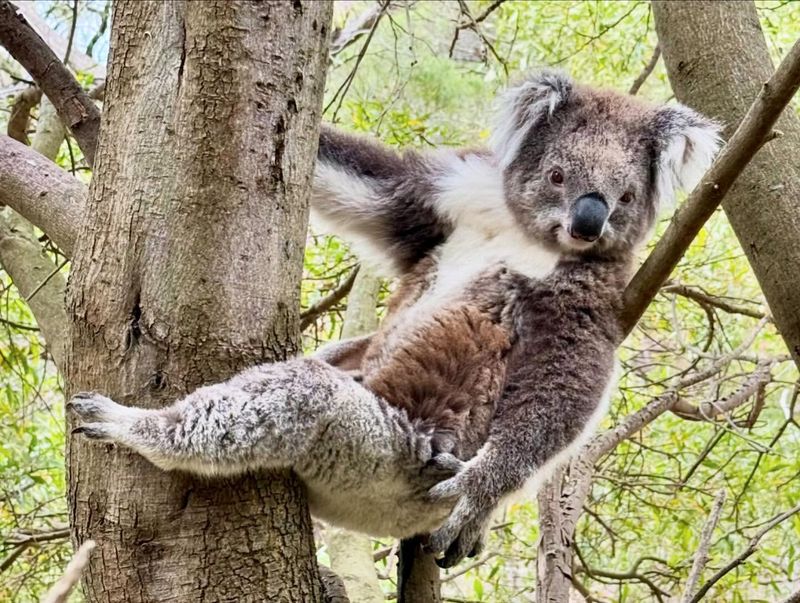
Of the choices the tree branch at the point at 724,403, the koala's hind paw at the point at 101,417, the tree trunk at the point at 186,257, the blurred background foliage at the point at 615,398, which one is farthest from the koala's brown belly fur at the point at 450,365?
the tree branch at the point at 724,403

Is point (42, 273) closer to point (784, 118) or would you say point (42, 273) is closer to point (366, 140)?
point (366, 140)

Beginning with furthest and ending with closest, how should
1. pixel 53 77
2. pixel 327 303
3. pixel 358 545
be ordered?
pixel 327 303
pixel 358 545
pixel 53 77

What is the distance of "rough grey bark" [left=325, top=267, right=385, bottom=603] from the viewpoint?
2867 millimetres

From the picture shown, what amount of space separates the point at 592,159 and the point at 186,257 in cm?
136

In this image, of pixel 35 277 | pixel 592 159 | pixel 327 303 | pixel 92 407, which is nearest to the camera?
pixel 92 407

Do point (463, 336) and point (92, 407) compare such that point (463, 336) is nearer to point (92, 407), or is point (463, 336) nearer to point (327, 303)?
point (92, 407)

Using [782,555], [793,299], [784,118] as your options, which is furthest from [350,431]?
[782,555]

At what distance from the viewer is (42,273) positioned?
2943 millimetres

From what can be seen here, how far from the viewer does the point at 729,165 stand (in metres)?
1.81

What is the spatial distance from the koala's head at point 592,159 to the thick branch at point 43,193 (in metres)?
1.28

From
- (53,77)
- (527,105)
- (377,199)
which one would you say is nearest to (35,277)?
(53,77)

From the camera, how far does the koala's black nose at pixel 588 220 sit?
238 cm

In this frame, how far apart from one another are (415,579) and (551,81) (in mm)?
1533

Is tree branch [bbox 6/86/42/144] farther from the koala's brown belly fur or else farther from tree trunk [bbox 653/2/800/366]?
tree trunk [bbox 653/2/800/366]
